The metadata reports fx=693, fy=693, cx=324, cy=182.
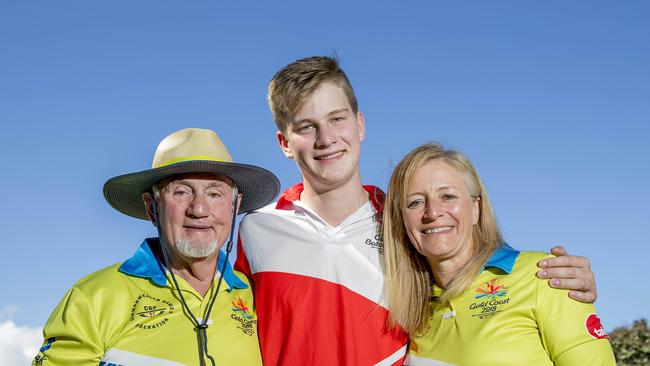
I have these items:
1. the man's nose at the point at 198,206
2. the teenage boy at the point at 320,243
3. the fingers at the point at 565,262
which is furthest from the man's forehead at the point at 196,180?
the fingers at the point at 565,262

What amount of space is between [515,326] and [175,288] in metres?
2.13

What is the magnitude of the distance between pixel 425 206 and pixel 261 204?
1482 millimetres

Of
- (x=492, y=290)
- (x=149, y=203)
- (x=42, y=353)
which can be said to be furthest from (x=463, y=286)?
(x=42, y=353)

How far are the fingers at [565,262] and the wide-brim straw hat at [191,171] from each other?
201 cm

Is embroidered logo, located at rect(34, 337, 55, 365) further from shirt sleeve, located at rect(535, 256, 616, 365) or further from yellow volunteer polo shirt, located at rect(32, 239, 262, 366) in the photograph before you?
shirt sleeve, located at rect(535, 256, 616, 365)

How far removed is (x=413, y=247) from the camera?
4758mm

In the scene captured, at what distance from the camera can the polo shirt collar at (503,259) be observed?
164 inches

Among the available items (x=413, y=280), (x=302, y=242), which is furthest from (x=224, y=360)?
(x=413, y=280)

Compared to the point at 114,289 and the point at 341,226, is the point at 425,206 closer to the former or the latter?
the point at 341,226

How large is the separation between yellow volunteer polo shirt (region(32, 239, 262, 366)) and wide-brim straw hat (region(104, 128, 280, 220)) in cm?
52

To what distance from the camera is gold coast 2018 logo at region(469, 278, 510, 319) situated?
4.04 m

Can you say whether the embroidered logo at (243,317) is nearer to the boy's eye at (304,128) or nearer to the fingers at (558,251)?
the boy's eye at (304,128)

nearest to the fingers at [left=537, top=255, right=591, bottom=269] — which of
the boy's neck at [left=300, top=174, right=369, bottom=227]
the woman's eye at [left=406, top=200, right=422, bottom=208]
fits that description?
the woman's eye at [left=406, top=200, right=422, bottom=208]

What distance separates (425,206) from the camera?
4.42 meters
